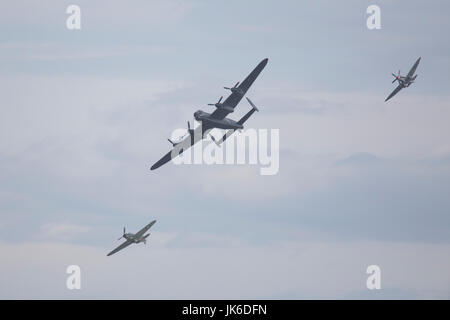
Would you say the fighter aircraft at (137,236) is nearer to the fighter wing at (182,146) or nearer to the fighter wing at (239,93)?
the fighter wing at (182,146)

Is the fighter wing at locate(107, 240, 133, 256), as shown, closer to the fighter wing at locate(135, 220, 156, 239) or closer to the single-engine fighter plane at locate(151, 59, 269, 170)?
the fighter wing at locate(135, 220, 156, 239)

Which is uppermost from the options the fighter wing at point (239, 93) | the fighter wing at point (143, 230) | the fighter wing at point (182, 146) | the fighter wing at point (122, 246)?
the fighter wing at point (239, 93)

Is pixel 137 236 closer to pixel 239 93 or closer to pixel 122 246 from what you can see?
pixel 122 246

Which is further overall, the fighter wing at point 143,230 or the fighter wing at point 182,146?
the fighter wing at point 143,230

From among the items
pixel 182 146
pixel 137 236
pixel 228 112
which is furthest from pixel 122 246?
pixel 228 112

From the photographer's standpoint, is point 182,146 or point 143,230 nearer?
point 182,146

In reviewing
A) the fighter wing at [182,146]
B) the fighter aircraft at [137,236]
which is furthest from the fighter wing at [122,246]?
the fighter wing at [182,146]

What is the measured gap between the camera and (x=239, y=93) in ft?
387

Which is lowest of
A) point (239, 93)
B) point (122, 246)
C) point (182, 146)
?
point (122, 246)

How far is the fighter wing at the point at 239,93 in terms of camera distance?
117m

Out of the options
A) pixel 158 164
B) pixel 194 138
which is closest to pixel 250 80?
pixel 194 138

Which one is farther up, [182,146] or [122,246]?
[182,146]
